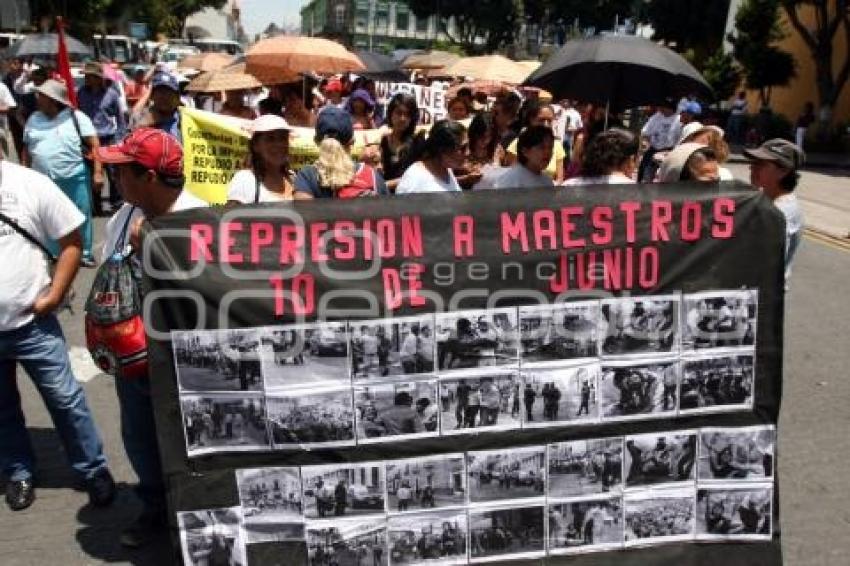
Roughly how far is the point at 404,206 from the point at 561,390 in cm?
89

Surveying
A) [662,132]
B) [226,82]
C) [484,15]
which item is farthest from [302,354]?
[484,15]

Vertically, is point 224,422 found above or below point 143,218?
below

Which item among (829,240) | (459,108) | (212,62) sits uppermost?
(212,62)

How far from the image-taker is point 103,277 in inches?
121

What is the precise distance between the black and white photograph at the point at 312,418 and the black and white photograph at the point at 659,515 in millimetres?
1122

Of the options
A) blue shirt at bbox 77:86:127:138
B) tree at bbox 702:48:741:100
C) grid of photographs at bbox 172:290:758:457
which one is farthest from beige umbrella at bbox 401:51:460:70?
grid of photographs at bbox 172:290:758:457

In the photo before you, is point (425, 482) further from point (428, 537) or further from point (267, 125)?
point (267, 125)

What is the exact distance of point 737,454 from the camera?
298 centimetres

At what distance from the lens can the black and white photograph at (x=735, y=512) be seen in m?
2.99

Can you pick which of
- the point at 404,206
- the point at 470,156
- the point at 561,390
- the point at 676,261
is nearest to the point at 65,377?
the point at 404,206

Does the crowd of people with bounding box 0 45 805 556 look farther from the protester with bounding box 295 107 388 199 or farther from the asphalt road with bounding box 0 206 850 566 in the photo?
the asphalt road with bounding box 0 206 850 566

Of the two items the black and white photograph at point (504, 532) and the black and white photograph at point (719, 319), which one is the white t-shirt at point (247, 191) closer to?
the black and white photograph at point (504, 532)

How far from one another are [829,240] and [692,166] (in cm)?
796

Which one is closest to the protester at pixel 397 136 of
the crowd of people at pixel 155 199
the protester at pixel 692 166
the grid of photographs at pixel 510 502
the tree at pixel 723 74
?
the crowd of people at pixel 155 199
